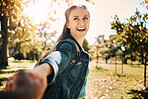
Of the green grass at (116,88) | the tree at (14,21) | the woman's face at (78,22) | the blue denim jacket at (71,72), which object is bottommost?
the green grass at (116,88)

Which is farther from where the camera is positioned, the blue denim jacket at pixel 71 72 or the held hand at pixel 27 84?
the blue denim jacket at pixel 71 72

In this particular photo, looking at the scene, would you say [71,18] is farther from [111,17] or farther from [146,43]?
[146,43]

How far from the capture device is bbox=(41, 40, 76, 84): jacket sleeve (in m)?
0.91

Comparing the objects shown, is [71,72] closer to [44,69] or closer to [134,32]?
[44,69]

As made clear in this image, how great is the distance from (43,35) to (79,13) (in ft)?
146

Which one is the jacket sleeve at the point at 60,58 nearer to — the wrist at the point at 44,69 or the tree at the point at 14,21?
the wrist at the point at 44,69

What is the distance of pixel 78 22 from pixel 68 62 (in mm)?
772

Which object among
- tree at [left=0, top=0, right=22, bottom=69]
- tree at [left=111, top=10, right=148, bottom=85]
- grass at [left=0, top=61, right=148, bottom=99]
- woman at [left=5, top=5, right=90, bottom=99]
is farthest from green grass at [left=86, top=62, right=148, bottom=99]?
tree at [left=0, top=0, right=22, bottom=69]

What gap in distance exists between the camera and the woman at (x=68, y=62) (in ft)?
2.89

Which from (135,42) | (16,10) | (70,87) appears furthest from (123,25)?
(70,87)

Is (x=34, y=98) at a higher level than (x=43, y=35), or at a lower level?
lower

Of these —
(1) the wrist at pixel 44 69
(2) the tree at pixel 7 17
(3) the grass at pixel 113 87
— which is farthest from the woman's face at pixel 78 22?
(2) the tree at pixel 7 17

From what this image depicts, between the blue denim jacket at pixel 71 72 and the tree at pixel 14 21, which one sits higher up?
the tree at pixel 14 21

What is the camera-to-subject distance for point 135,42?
7.55 meters
